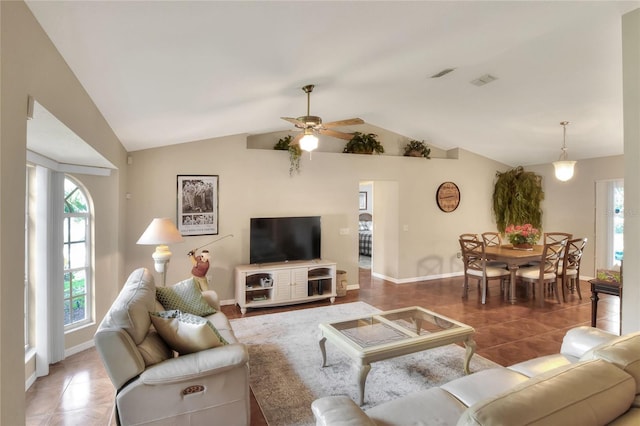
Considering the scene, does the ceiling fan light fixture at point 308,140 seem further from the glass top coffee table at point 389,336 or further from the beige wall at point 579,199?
the beige wall at point 579,199

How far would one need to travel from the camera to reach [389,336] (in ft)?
9.36

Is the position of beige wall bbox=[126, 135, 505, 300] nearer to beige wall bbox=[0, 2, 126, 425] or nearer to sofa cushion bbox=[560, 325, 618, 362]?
beige wall bbox=[0, 2, 126, 425]

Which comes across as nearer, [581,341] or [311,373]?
[581,341]

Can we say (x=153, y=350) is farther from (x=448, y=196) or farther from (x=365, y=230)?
(x=365, y=230)

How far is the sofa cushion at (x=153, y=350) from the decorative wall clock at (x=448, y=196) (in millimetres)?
5916

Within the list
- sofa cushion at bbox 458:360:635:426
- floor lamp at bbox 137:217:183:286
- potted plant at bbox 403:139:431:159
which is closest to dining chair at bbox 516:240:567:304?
potted plant at bbox 403:139:431:159

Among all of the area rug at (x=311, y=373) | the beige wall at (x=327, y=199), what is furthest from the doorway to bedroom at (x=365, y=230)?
the area rug at (x=311, y=373)

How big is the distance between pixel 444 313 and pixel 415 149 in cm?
328

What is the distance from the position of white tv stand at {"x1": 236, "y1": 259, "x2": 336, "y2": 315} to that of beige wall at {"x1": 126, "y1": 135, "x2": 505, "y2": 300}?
40cm

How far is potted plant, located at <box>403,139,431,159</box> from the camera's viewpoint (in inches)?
260

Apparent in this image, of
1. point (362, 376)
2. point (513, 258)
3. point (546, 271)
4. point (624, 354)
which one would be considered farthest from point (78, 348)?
point (546, 271)

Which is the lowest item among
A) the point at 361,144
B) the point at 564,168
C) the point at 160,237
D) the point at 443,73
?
the point at 160,237

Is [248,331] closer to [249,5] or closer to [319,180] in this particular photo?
[319,180]

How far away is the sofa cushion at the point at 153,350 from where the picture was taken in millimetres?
2040
